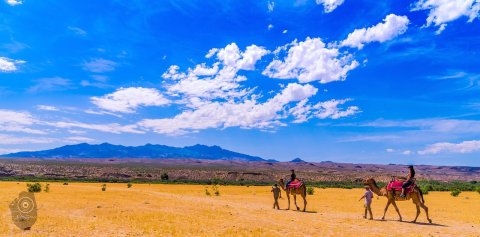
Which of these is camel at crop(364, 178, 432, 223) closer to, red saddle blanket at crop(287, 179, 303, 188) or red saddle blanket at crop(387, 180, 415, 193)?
red saddle blanket at crop(387, 180, 415, 193)

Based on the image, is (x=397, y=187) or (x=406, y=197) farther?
(x=397, y=187)

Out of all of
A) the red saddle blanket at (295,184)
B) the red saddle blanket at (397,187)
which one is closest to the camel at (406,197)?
the red saddle blanket at (397,187)

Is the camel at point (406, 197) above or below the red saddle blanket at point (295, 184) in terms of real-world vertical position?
below

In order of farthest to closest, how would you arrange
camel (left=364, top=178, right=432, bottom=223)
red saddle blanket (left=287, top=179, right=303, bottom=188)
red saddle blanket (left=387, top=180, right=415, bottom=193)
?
1. red saddle blanket (left=287, top=179, right=303, bottom=188)
2. red saddle blanket (left=387, top=180, right=415, bottom=193)
3. camel (left=364, top=178, right=432, bottom=223)

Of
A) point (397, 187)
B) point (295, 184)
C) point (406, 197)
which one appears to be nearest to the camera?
point (406, 197)

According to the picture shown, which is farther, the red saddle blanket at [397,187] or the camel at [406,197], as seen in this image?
the red saddle blanket at [397,187]

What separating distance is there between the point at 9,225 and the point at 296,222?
13366 millimetres

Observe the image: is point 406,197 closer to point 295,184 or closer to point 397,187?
point 397,187

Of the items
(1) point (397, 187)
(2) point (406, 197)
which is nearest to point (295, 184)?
(1) point (397, 187)

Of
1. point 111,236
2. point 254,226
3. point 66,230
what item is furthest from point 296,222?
point 66,230

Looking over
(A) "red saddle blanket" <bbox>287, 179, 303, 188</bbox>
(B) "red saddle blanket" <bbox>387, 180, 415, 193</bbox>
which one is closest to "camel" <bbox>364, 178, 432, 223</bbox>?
(B) "red saddle blanket" <bbox>387, 180, 415, 193</bbox>

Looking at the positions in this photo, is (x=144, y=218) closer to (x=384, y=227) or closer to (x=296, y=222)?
(x=296, y=222)

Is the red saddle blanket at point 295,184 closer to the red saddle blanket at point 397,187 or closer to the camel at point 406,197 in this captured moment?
the camel at point 406,197

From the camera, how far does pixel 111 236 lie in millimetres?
16375
